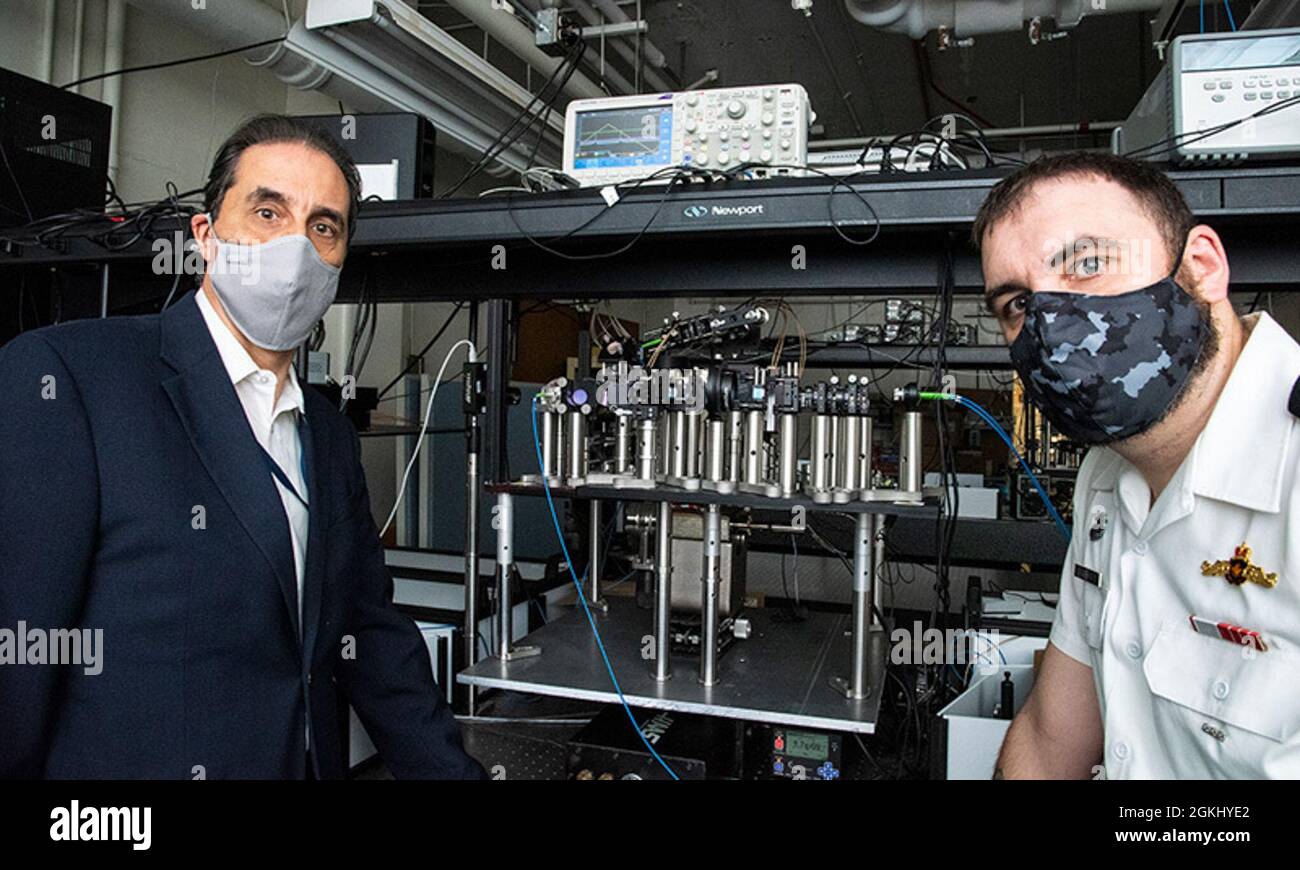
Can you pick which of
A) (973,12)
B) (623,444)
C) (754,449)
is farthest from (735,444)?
(973,12)

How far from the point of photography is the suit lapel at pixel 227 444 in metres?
0.88

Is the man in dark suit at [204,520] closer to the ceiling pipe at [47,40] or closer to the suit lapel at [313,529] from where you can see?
the suit lapel at [313,529]

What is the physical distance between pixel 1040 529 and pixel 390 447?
3.27m

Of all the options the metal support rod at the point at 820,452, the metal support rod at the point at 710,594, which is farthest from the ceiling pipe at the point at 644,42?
the metal support rod at the point at 710,594

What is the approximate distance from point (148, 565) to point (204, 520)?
7 centimetres

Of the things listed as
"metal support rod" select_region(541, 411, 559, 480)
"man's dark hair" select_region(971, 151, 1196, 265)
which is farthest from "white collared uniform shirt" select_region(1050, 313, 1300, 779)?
"metal support rod" select_region(541, 411, 559, 480)

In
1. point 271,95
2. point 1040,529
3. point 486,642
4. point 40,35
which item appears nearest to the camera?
point 486,642

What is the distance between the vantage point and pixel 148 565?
825 millimetres

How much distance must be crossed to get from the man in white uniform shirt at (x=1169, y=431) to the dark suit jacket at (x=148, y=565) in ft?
3.02

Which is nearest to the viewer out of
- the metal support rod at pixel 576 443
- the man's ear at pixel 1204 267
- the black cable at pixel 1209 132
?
the man's ear at pixel 1204 267

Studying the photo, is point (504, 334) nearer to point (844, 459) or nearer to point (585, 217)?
point (585, 217)

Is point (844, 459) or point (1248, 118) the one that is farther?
point (844, 459)
